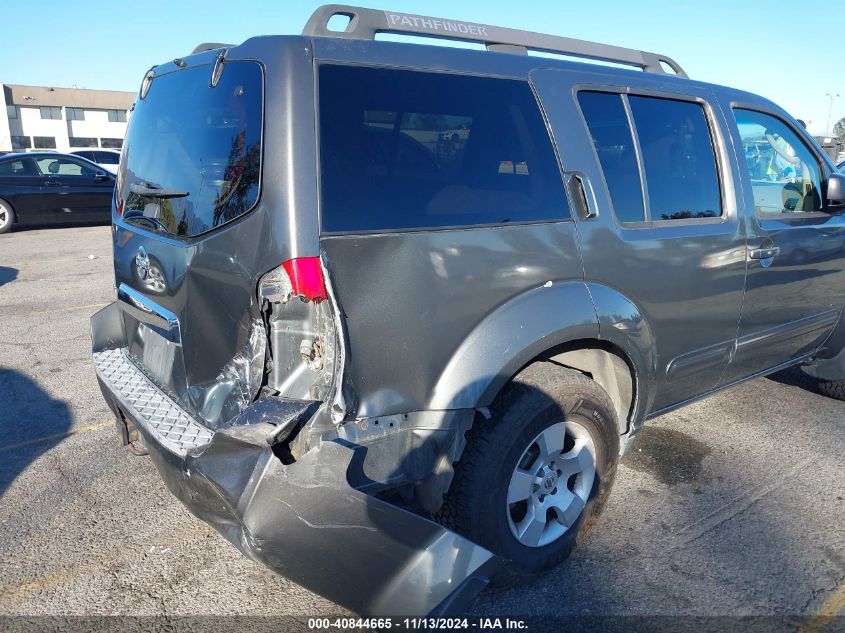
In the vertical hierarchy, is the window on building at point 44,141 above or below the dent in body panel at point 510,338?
above

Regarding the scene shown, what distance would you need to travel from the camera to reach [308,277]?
2072 mm

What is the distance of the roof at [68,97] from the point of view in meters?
61.7

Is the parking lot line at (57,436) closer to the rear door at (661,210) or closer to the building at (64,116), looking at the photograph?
the rear door at (661,210)

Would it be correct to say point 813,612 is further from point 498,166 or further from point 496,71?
point 496,71

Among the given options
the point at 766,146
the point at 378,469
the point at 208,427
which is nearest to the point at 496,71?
the point at 378,469

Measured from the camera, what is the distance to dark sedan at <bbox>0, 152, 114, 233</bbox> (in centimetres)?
1272

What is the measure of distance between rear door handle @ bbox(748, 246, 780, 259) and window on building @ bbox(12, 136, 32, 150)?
68699 millimetres

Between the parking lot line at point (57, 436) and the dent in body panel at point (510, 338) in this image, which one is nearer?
the dent in body panel at point (510, 338)

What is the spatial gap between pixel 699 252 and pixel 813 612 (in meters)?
1.56

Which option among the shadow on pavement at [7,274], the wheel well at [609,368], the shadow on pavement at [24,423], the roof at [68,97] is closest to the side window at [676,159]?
the wheel well at [609,368]

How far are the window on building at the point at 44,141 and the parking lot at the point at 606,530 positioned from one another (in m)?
67.0

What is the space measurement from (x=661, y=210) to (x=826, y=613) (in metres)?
1.77

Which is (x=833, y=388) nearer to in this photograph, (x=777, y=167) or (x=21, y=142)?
(x=777, y=167)

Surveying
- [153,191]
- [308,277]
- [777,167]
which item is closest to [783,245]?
[777,167]
